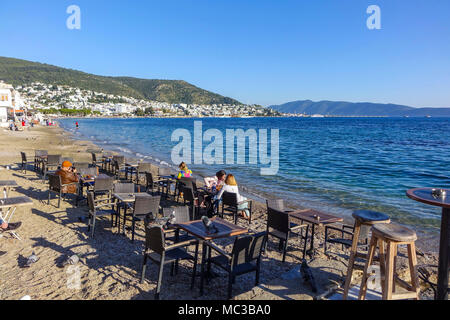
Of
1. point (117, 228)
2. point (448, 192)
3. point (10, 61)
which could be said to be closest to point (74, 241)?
point (117, 228)

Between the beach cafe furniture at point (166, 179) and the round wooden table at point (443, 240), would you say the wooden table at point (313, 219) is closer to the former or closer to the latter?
the round wooden table at point (443, 240)

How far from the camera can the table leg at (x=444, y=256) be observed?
10.9 ft

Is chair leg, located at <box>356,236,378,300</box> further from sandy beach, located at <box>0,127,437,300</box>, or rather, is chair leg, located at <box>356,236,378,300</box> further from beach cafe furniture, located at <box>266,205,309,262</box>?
beach cafe furniture, located at <box>266,205,309,262</box>

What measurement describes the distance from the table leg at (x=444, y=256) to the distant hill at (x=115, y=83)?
570 feet

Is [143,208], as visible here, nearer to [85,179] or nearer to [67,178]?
[67,178]

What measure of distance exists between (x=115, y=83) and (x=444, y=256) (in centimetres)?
19247

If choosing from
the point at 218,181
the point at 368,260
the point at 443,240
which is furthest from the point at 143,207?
the point at 443,240

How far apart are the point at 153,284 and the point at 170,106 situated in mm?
172511

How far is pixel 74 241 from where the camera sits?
5.56 m

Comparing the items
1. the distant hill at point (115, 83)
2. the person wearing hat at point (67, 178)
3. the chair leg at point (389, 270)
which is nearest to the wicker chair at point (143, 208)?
the person wearing hat at point (67, 178)

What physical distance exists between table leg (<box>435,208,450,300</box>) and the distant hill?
174 metres

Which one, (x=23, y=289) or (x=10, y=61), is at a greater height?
(x=10, y=61)

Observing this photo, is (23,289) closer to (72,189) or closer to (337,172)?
(72,189)

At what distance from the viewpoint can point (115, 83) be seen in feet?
582
